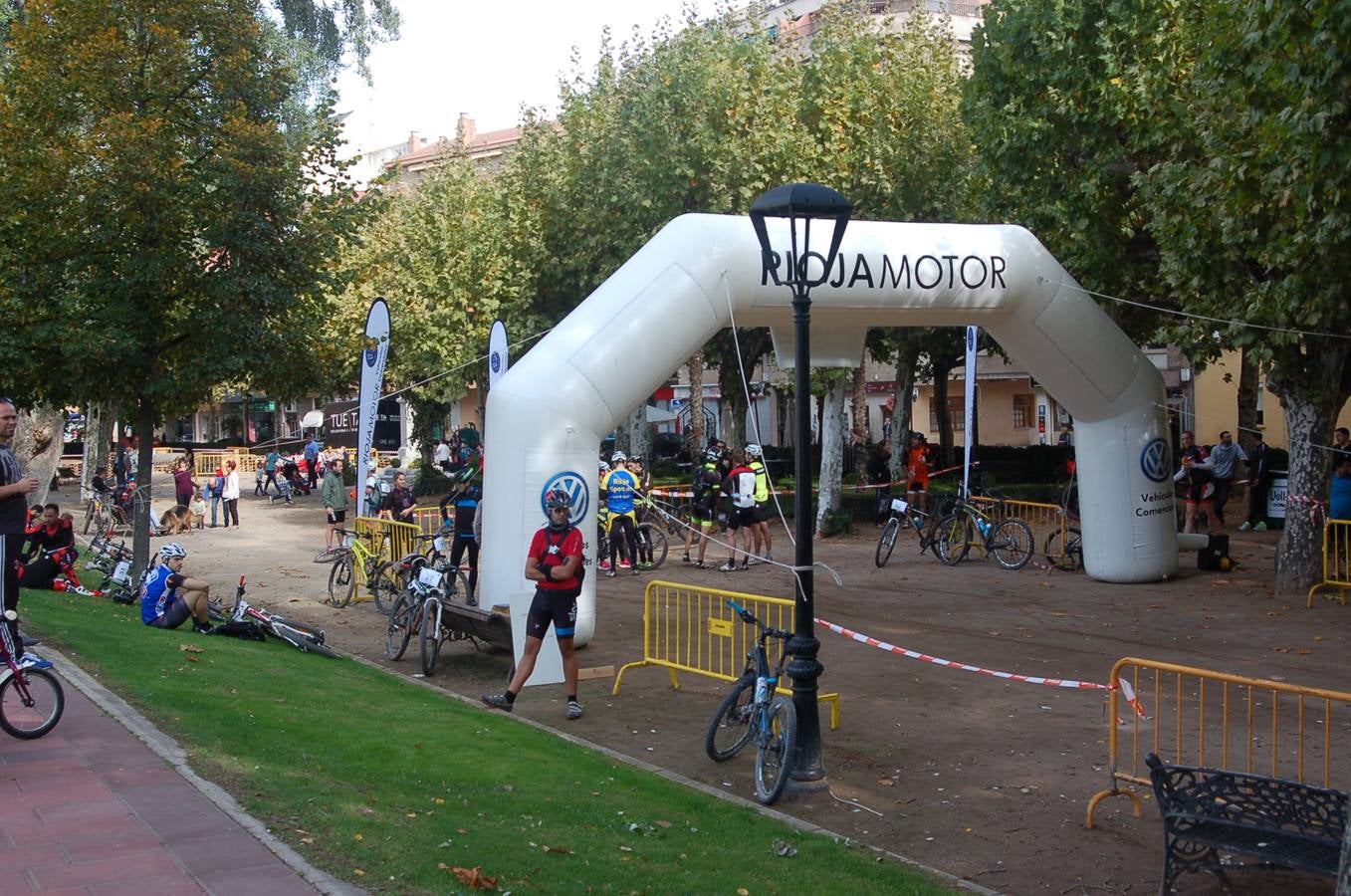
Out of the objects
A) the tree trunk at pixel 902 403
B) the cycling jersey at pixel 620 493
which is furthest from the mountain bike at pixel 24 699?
the tree trunk at pixel 902 403

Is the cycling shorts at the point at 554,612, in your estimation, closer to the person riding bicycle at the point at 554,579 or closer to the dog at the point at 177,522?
the person riding bicycle at the point at 554,579

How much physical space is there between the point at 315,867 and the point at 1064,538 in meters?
15.1

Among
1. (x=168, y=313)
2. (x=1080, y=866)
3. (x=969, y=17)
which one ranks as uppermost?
(x=969, y=17)

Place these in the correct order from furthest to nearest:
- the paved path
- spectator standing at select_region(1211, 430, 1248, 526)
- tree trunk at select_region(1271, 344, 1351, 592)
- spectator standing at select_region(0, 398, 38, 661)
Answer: spectator standing at select_region(1211, 430, 1248, 526), tree trunk at select_region(1271, 344, 1351, 592), spectator standing at select_region(0, 398, 38, 661), the paved path

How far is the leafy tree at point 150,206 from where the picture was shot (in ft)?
48.5

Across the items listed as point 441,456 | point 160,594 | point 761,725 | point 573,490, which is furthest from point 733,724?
point 441,456

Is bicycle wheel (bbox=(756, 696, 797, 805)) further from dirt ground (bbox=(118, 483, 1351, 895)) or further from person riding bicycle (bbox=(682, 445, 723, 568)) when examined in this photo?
person riding bicycle (bbox=(682, 445, 723, 568))

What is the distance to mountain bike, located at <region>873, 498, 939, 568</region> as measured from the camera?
64.5 ft

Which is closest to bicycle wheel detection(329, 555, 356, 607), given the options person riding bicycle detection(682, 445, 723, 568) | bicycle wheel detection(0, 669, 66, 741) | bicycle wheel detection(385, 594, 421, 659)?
bicycle wheel detection(385, 594, 421, 659)

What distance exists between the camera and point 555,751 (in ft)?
29.0

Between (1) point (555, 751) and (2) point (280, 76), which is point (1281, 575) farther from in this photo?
(2) point (280, 76)

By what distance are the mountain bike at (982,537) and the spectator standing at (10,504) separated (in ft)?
47.0

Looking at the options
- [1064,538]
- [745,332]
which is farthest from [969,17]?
[1064,538]

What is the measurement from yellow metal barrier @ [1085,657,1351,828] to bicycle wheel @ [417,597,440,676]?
6202 millimetres
